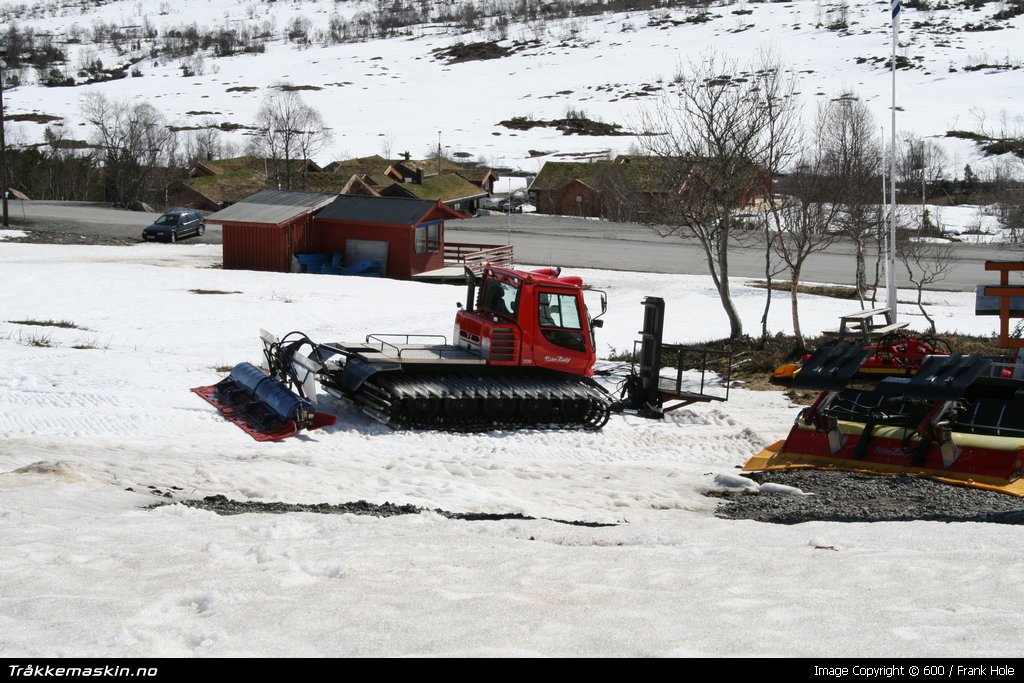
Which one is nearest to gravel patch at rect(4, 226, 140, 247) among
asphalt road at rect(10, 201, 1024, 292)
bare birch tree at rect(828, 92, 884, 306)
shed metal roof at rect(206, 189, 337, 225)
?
asphalt road at rect(10, 201, 1024, 292)

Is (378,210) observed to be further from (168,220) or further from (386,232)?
(168,220)

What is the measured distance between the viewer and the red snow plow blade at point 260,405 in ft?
47.4

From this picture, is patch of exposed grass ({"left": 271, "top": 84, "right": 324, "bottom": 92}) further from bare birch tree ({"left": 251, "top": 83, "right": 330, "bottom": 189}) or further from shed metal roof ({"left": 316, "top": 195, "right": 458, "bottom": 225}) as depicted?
shed metal roof ({"left": 316, "top": 195, "right": 458, "bottom": 225})

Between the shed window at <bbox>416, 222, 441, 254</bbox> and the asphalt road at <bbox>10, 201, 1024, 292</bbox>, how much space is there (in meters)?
5.73

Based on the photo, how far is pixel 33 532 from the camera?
8.17 metres

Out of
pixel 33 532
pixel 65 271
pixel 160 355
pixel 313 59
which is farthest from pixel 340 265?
pixel 313 59

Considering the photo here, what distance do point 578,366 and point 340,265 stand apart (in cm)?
2665

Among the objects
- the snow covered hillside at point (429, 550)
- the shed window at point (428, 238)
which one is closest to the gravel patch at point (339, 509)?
the snow covered hillside at point (429, 550)

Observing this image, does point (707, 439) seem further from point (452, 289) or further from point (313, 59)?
point (313, 59)

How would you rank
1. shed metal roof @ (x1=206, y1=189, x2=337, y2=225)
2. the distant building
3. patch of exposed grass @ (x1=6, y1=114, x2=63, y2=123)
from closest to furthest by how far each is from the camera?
shed metal roof @ (x1=206, y1=189, x2=337, y2=225)
the distant building
patch of exposed grass @ (x1=6, y1=114, x2=63, y2=123)

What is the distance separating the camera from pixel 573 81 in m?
162

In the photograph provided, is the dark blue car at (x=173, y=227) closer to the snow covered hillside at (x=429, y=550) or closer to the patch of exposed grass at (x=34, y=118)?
the snow covered hillside at (x=429, y=550)

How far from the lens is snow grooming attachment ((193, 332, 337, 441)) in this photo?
47.4 feet

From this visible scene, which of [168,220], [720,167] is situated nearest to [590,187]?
[168,220]
